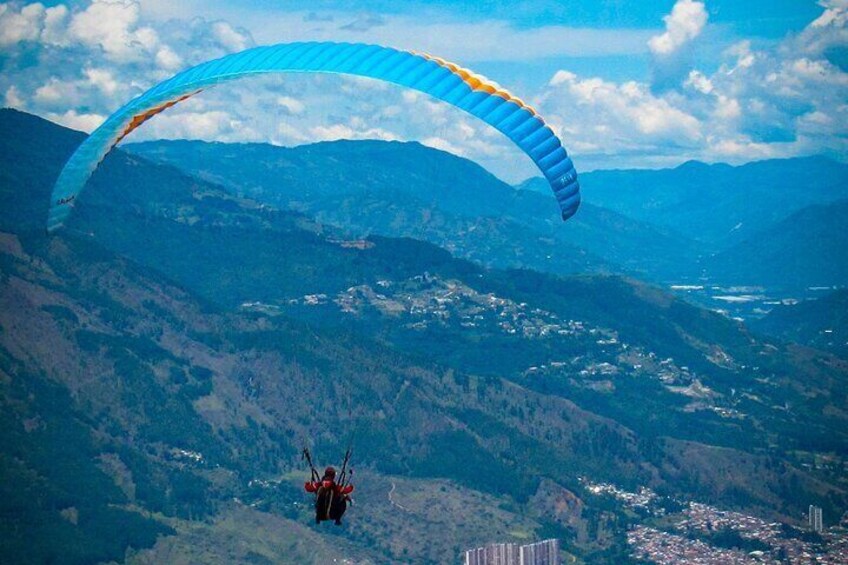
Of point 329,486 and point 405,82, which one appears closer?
point 329,486

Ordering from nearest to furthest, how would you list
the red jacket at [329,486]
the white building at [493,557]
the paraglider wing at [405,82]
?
the red jacket at [329,486] < the paraglider wing at [405,82] < the white building at [493,557]

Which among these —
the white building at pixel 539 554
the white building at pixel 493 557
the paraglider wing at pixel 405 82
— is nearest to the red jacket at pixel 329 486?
the paraglider wing at pixel 405 82

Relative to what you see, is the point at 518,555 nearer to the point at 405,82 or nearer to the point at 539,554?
the point at 539,554

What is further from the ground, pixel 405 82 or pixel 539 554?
pixel 405 82

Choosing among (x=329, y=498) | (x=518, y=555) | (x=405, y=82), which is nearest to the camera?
(x=329, y=498)

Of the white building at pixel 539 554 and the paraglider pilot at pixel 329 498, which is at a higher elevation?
the paraglider pilot at pixel 329 498

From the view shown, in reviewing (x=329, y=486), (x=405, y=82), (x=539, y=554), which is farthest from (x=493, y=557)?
(x=329, y=486)

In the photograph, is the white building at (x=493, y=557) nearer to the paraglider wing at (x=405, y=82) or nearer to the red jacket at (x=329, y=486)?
the paraglider wing at (x=405, y=82)

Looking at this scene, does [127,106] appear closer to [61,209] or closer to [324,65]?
[61,209]

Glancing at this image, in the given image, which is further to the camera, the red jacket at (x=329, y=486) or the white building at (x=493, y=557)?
the white building at (x=493, y=557)

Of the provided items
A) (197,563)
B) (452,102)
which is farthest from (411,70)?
(197,563)
